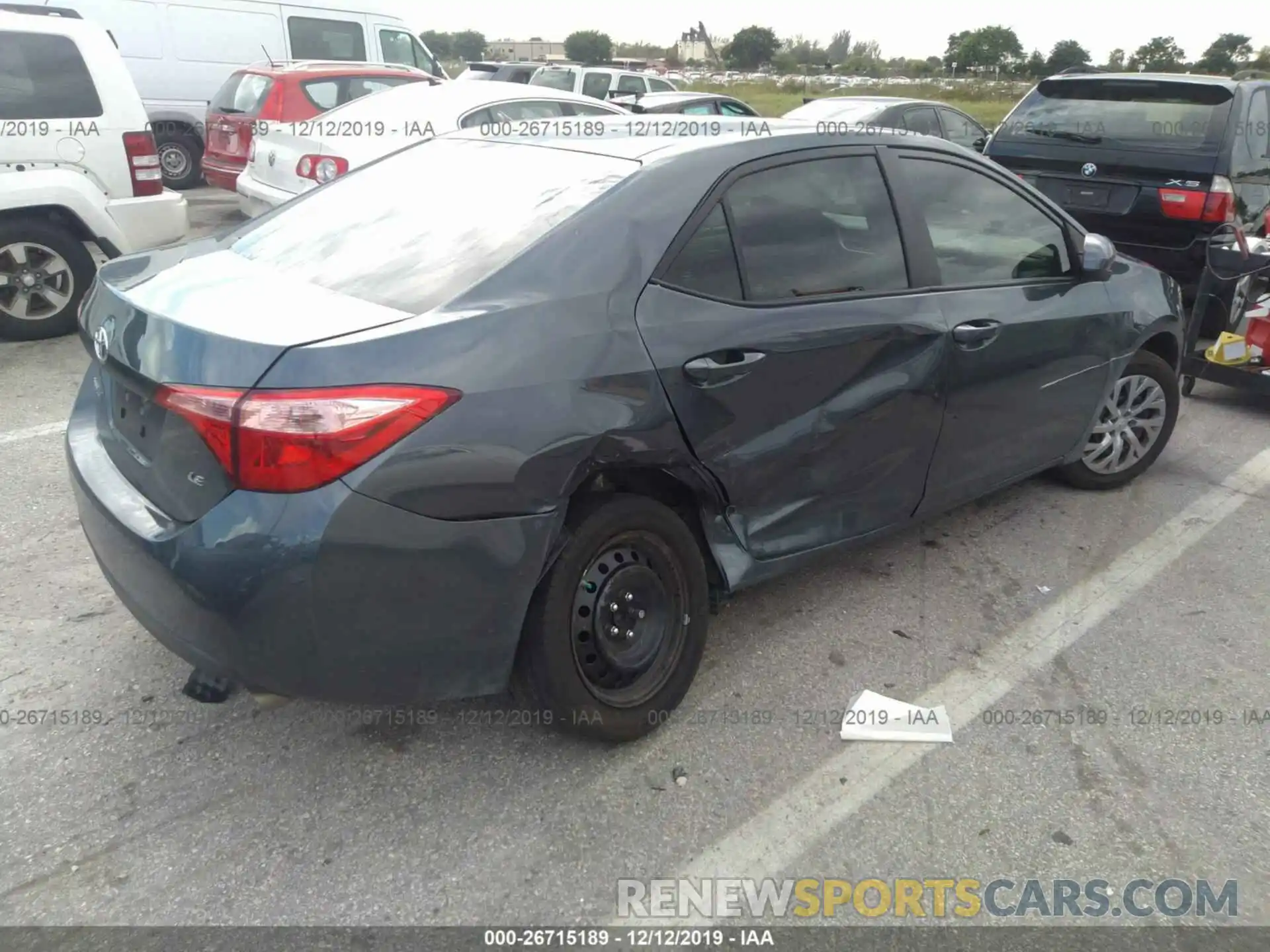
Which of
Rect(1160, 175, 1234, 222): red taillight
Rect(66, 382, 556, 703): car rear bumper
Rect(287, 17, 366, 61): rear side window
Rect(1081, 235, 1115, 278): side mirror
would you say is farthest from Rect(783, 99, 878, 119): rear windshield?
Rect(66, 382, 556, 703): car rear bumper

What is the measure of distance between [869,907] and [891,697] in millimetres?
859

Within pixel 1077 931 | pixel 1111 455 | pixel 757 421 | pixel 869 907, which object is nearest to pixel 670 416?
pixel 757 421

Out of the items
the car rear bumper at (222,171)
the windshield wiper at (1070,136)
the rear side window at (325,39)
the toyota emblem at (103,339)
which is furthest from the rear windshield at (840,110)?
the toyota emblem at (103,339)

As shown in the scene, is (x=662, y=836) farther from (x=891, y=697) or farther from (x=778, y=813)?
(x=891, y=697)

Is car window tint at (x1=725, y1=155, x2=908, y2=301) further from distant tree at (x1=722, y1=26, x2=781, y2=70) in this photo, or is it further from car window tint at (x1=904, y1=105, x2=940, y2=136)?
distant tree at (x1=722, y1=26, x2=781, y2=70)

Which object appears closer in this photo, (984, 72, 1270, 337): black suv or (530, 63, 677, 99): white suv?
(984, 72, 1270, 337): black suv

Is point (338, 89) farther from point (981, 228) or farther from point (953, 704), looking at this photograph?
point (953, 704)

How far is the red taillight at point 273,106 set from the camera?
9.49 m

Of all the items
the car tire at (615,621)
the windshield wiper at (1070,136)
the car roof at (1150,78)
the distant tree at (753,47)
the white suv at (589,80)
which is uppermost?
the distant tree at (753,47)

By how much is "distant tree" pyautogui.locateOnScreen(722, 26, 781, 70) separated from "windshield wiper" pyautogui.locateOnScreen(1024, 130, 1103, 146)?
6880 centimetres

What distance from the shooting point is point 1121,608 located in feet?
12.0

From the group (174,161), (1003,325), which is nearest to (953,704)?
(1003,325)

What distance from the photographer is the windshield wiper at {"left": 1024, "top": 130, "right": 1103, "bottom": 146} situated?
7.25 m

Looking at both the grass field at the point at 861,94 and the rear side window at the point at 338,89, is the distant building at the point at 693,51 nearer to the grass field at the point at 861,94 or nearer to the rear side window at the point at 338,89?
the grass field at the point at 861,94
